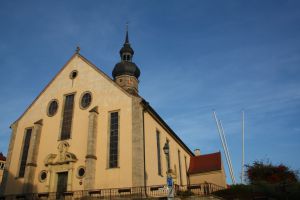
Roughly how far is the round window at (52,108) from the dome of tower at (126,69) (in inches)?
400

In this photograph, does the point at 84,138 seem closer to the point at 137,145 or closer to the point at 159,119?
the point at 137,145

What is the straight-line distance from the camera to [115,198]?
741 inches

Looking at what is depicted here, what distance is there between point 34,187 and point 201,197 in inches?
564

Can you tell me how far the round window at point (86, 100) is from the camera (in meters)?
24.2

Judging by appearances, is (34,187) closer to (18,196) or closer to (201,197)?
(18,196)

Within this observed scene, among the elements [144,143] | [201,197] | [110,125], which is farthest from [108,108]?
[201,197]

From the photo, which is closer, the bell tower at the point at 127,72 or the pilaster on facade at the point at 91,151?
the pilaster on facade at the point at 91,151

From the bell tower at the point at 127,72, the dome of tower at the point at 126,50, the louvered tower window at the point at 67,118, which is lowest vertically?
A: the louvered tower window at the point at 67,118

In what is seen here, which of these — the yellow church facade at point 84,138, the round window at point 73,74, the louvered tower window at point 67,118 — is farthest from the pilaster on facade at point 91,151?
the round window at point 73,74

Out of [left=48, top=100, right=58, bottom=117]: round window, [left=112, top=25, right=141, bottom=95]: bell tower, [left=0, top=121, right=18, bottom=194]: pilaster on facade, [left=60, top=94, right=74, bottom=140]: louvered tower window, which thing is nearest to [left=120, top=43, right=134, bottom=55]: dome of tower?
[left=112, top=25, right=141, bottom=95]: bell tower

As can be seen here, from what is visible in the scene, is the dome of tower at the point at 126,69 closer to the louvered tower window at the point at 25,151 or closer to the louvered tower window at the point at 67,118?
the louvered tower window at the point at 67,118

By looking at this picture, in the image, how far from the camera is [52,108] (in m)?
26.2

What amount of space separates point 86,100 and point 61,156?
502cm

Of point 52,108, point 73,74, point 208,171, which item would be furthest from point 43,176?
point 208,171
